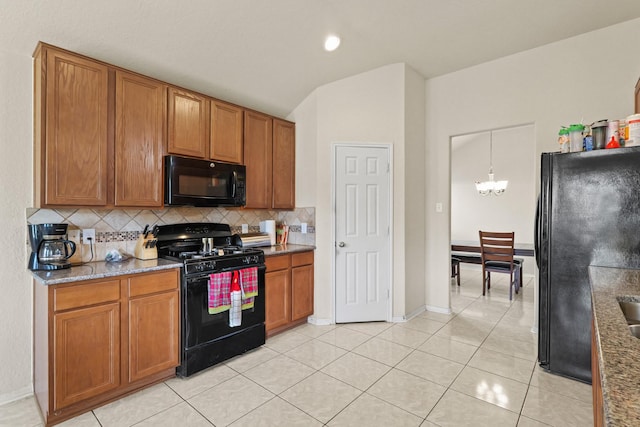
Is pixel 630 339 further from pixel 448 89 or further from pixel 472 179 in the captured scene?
pixel 472 179

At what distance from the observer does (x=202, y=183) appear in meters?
2.90

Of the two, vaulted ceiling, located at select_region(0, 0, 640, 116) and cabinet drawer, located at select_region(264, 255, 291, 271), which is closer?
vaulted ceiling, located at select_region(0, 0, 640, 116)

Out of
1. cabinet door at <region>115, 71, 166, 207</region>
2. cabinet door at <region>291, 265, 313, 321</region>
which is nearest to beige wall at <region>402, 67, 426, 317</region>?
cabinet door at <region>291, 265, 313, 321</region>

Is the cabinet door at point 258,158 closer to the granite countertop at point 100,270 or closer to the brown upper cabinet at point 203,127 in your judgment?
the brown upper cabinet at point 203,127

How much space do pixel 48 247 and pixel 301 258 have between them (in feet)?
7.03

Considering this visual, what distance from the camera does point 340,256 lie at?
3.54 meters

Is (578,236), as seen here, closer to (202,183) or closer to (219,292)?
(219,292)

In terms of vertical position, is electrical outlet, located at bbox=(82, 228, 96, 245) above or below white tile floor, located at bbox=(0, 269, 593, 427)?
above

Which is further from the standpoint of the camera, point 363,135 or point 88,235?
point 363,135

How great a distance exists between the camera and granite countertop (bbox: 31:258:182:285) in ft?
6.18

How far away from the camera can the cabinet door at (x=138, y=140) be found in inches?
95.3

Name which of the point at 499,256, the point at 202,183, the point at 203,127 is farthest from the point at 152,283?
the point at 499,256

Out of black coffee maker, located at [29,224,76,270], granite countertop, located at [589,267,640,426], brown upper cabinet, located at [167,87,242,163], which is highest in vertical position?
brown upper cabinet, located at [167,87,242,163]

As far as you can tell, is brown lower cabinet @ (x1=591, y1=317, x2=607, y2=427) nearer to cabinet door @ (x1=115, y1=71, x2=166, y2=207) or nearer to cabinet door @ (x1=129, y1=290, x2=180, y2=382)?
cabinet door @ (x1=129, y1=290, x2=180, y2=382)
